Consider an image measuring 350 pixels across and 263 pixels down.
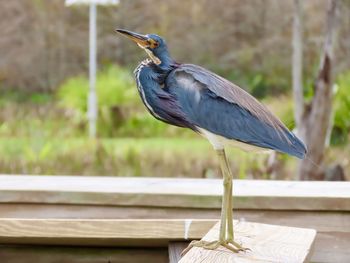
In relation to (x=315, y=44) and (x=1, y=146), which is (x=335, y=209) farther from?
(x=315, y=44)

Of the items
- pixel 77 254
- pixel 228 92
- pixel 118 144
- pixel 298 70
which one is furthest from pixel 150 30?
pixel 228 92

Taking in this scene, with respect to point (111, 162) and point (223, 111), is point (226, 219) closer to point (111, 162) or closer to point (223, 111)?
point (223, 111)

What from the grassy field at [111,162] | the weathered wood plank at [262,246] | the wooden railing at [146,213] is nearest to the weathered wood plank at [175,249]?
the wooden railing at [146,213]

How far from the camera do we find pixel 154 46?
199 centimetres

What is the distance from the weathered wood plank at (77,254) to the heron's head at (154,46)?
84 centimetres

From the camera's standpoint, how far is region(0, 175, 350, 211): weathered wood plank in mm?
2604

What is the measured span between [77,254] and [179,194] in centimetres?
38

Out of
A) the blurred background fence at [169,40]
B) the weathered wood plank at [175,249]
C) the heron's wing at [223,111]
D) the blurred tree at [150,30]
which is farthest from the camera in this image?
the blurred tree at [150,30]

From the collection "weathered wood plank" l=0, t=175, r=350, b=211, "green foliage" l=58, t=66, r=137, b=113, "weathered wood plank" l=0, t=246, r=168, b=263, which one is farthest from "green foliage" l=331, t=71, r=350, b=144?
"weathered wood plank" l=0, t=246, r=168, b=263

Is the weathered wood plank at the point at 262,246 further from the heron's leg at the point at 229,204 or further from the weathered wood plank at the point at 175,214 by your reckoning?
the weathered wood plank at the point at 175,214

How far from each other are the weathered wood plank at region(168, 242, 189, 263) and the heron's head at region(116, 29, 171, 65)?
643 mm

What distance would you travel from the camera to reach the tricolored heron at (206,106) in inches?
76.0

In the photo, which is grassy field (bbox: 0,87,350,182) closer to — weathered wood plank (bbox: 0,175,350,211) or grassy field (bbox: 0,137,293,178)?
grassy field (bbox: 0,137,293,178)

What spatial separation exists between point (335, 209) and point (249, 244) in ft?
1.71
